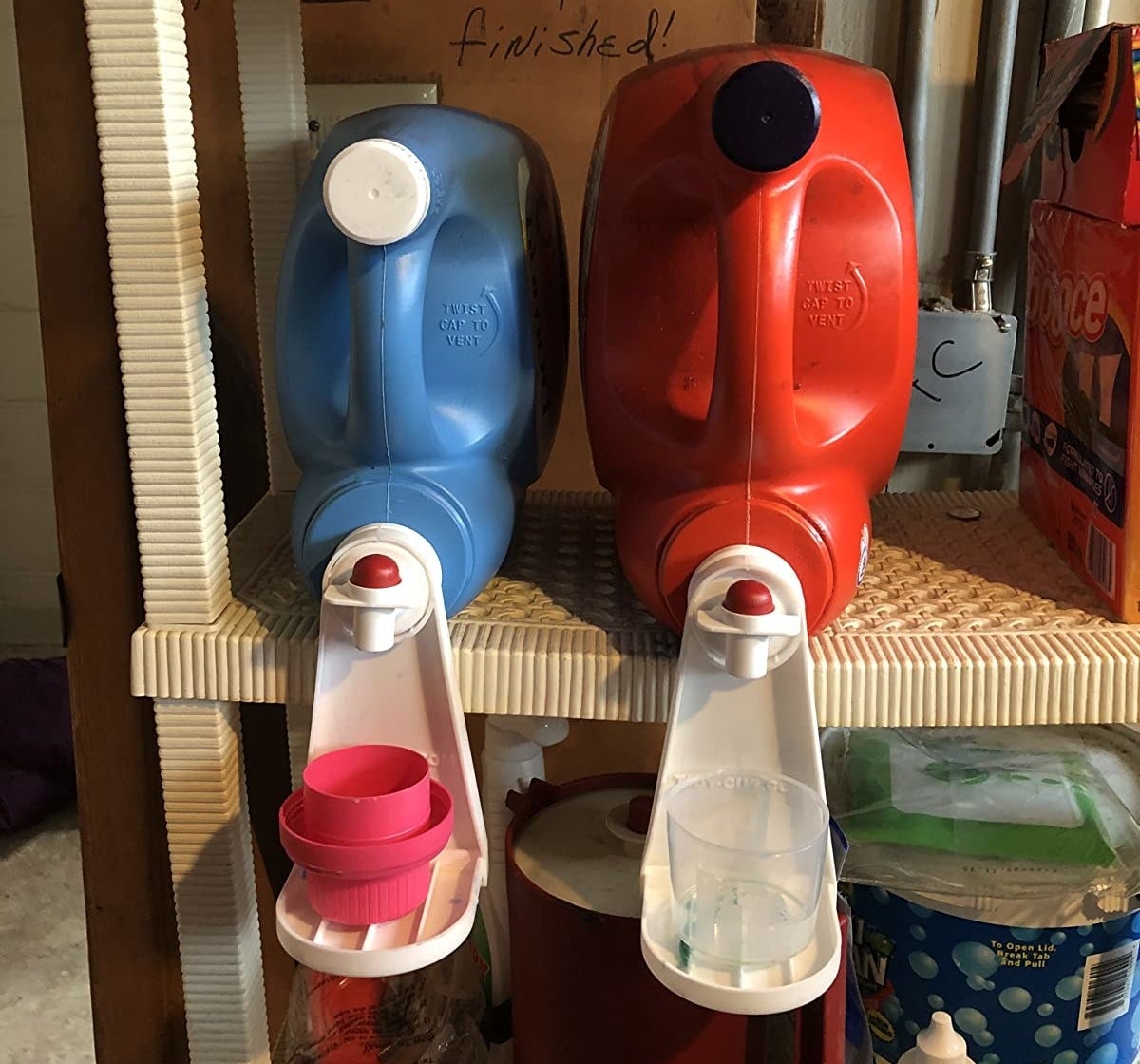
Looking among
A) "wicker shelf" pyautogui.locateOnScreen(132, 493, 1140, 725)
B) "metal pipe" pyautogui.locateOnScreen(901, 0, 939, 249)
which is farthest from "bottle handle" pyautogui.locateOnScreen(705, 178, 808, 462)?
"metal pipe" pyautogui.locateOnScreen(901, 0, 939, 249)

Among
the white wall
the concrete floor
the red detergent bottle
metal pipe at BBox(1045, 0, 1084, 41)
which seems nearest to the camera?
the red detergent bottle

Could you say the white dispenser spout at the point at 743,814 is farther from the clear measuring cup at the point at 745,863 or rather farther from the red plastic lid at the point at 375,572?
the red plastic lid at the point at 375,572

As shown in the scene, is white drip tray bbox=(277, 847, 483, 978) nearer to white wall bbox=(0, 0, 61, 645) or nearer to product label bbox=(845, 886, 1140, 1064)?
product label bbox=(845, 886, 1140, 1064)

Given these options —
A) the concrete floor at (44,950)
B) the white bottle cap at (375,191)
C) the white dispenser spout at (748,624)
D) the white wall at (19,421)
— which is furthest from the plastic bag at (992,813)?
the white wall at (19,421)

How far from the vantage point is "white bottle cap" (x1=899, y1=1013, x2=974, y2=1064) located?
2.00 feet

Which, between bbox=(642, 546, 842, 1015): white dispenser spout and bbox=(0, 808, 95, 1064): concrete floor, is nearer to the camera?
bbox=(642, 546, 842, 1015): white dispenser spout

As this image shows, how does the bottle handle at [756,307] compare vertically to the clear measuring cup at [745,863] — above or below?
above

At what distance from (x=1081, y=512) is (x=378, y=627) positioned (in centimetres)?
39

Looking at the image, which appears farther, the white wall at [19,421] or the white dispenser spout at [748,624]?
the white wall at [19,421]

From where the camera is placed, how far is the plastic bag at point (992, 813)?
69 cm

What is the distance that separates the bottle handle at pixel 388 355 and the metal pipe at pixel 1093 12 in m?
0.54

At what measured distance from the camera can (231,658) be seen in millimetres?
599

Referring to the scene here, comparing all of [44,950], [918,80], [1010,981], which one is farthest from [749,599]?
[44,950]

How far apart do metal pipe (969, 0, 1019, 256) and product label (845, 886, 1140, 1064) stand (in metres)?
0.46
